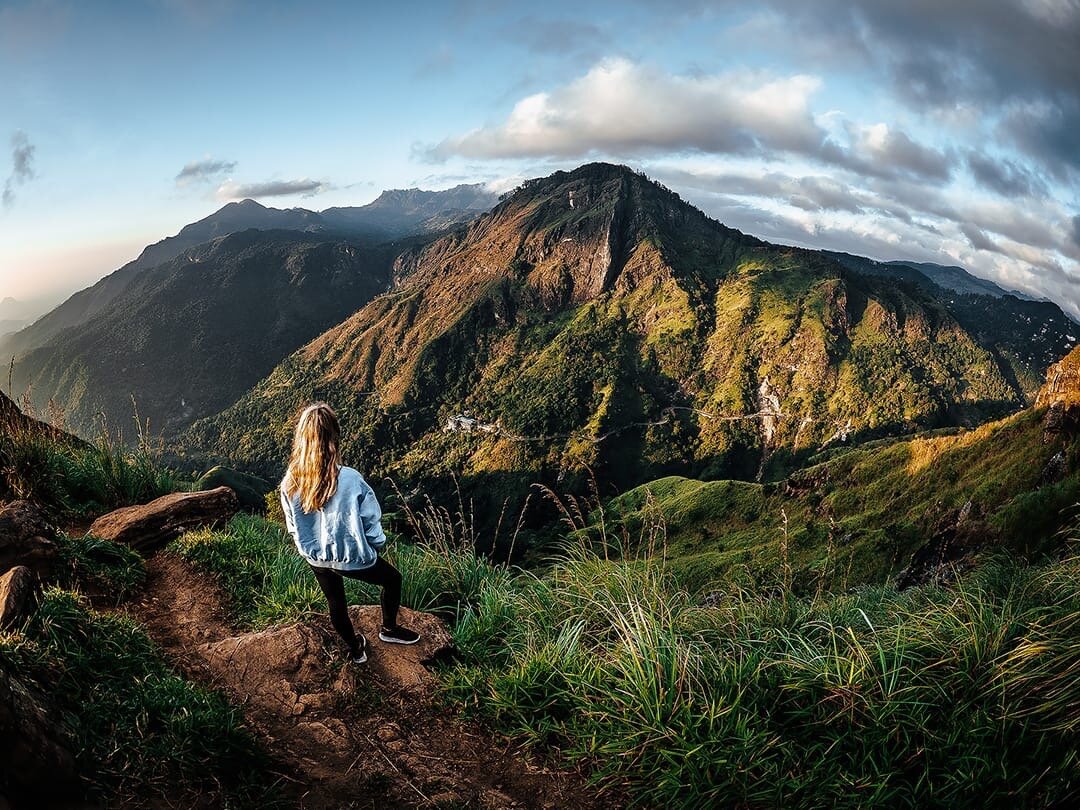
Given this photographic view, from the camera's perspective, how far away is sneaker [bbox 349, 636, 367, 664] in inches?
185

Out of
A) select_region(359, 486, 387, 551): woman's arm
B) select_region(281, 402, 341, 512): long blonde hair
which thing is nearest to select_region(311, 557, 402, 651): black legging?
select_region(359, 486, 387, 551): woman's arm

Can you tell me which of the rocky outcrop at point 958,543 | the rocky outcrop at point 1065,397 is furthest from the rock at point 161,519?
the rocky outcrop at point 1065,397

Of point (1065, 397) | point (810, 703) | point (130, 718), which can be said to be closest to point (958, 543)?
point (1065, 397)

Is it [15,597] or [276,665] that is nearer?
[15,597]

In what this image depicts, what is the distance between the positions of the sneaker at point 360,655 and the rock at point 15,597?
2294mm

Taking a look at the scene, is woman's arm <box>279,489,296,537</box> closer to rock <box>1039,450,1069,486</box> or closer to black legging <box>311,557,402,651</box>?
black legging <box>311,557,402,651</box>

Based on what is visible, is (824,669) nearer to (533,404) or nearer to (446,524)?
(446,524)

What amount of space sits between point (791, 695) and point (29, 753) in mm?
4270

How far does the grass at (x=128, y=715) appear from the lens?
10.4ft

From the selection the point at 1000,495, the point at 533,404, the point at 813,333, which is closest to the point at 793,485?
the point at 1000,495

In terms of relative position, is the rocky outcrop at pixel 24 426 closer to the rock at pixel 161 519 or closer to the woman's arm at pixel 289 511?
the rock at pixel 161 519

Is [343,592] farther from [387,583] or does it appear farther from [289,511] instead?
[289,511]

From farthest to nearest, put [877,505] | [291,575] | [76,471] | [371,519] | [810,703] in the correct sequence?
1. [877,505]
2. [76,471]
3. [291,575]
4. [371,519]
5. [810,703]

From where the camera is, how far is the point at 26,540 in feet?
17.7
